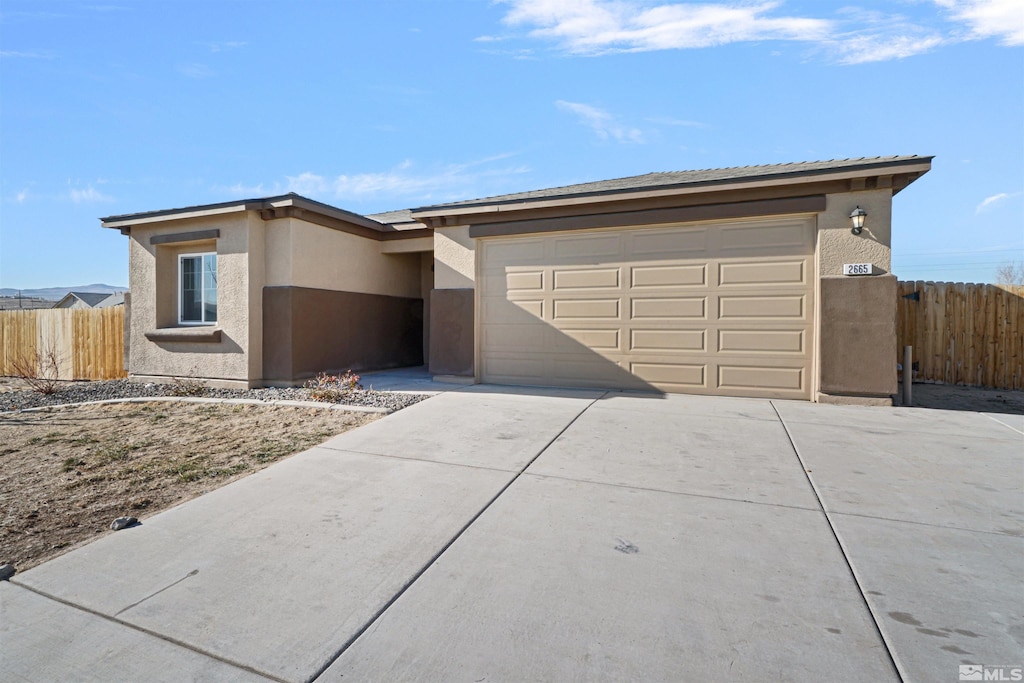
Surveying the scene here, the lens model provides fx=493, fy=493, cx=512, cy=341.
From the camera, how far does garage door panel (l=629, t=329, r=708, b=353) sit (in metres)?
8.23

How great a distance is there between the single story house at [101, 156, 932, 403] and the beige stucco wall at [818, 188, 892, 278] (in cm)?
2

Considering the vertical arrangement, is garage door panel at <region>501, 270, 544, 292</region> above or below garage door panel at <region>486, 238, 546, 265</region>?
below

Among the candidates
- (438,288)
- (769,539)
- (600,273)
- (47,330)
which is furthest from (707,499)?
(47,330)

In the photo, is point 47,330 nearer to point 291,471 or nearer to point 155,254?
point 155,254

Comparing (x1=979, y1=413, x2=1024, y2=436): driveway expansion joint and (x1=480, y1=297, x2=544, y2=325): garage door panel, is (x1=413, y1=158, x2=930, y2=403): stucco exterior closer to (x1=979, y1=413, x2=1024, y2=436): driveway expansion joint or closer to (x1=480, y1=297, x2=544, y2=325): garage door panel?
(x1=979, y1=413, x2=1024, y2=436): driveway expansion joint

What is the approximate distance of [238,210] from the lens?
9.34 m

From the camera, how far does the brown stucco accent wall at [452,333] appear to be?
375 inches

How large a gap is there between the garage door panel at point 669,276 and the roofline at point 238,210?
6.12 metres

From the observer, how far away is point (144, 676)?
2.13m

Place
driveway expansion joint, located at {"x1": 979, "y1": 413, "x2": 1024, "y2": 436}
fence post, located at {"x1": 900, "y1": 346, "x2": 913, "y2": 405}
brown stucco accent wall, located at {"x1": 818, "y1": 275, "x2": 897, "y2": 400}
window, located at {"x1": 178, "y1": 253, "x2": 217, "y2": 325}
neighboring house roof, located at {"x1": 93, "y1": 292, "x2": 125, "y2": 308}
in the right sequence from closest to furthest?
driveway expansion joint, located at {"x1": 979, "y1": 413, "x2": 1024, "y2": 436}
brown stucco accent wall, located at {"x1": 818, "y1": 275, "x2": 897, "y2": 400}
fence post, located at {"x1": 900, "y1": 346, "x2": 913, "y2": 405}
window, located at {"x1": 178, "y1": 253, "x2": 217, "y2": 325}
neighboring house roof, located at {"x1": 93, "y1": 292, "x2": 125, "y2": 308}

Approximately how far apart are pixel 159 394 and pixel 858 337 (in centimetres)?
1196

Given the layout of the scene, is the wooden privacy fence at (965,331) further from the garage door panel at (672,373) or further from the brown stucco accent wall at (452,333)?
the brown stucco accent wall at (452,333)

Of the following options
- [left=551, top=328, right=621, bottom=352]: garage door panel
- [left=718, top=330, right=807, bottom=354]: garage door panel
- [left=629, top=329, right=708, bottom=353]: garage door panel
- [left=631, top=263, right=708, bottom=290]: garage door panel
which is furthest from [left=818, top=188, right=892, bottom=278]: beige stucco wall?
[left=551, top=328, right=621, bottom=352]: garage door panel

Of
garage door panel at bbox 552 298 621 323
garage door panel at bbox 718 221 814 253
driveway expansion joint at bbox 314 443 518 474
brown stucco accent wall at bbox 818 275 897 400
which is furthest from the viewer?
garage door panel at bbox 552 298 621 323
